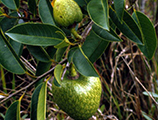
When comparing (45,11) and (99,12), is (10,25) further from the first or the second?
(99,12)

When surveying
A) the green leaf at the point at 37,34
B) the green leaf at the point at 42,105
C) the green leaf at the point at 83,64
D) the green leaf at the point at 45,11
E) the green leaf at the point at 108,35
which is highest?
the green leaf at the point at 45,11

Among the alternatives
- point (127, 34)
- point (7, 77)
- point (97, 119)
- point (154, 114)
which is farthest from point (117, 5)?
point (7, 77)

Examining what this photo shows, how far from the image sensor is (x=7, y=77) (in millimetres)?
A: 1539

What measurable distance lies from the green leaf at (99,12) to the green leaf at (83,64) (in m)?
0.11

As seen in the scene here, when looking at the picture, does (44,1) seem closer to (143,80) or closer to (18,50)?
(18,50)

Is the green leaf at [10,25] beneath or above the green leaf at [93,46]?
above

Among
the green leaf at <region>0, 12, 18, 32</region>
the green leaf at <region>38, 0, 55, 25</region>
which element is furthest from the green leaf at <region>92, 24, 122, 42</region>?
the green leaf at <region>0, 12, 18, 32</region>

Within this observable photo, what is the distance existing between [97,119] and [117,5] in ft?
2.85

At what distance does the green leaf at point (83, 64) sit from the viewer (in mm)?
489

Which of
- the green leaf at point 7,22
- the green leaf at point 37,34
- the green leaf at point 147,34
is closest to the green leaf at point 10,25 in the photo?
the green leaf at point 7,22

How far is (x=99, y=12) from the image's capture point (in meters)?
0.45

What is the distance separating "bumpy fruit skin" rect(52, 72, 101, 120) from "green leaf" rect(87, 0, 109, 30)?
246 millimetres

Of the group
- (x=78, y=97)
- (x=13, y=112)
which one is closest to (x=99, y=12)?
(x=78, y=97)

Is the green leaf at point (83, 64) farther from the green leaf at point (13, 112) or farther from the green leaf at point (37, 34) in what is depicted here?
the green leaf at point (13, 112)
